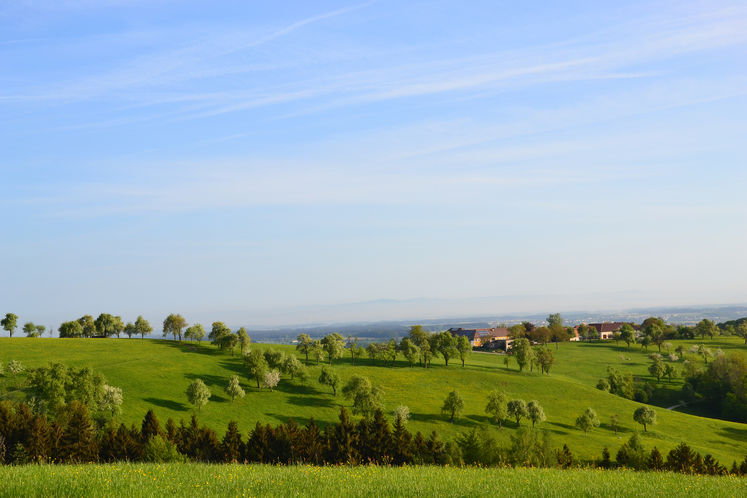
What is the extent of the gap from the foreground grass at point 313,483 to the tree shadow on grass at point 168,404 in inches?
3220

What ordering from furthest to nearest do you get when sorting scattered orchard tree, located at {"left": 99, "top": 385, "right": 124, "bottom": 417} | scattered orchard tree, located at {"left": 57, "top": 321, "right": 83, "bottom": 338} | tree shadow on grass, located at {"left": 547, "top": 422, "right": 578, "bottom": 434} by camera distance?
scattered orchard tree, located at {"left": 57, "top": 321, "right": 83, "bottom": 338}, tree shadow on grass, located at {"left": 547, "top": 422, "right": 578, "bottom": 434}, scattered orchard tree, located at {"left": 99, "top": 385, "right": 124, "bottom": 417}

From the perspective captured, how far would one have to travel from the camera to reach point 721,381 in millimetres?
154125

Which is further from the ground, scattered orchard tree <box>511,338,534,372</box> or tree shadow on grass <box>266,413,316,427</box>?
scattered orchard tree <box>511,338,534,372</box>

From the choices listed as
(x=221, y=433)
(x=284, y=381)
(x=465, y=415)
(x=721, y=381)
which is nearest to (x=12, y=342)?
(x=284, y=381)

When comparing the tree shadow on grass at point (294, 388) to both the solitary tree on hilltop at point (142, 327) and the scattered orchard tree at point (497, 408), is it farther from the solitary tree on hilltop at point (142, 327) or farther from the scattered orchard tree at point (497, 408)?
the solitary tree on hilltop at point (142, 327)

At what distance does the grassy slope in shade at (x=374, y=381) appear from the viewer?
3903 inches

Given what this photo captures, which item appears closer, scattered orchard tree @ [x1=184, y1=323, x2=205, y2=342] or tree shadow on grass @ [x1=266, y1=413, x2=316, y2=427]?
tree shadow on grass @ [x1=266, y1=413, x2=316, y2=427]

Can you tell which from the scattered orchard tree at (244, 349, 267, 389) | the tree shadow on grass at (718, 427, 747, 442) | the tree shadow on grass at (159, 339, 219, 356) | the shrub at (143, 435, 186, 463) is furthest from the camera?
the tree shadow on grass at (159, 339, 219, 356)

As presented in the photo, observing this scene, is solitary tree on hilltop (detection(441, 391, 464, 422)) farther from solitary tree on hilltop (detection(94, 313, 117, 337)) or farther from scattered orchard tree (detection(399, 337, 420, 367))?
solitary tree on hilltop (detection(94, 313, 117, 337))

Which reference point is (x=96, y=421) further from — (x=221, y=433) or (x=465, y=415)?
(x=465, y=415)

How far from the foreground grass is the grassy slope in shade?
248 feet

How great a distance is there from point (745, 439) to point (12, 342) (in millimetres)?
175588

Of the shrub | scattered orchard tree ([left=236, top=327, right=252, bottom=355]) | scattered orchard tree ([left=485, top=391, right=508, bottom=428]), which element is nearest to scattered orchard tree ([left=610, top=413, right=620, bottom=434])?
scattered orchard tree ([left=485, top=391, right=508, bottom=428])

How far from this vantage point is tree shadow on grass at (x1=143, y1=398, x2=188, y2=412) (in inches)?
3778
